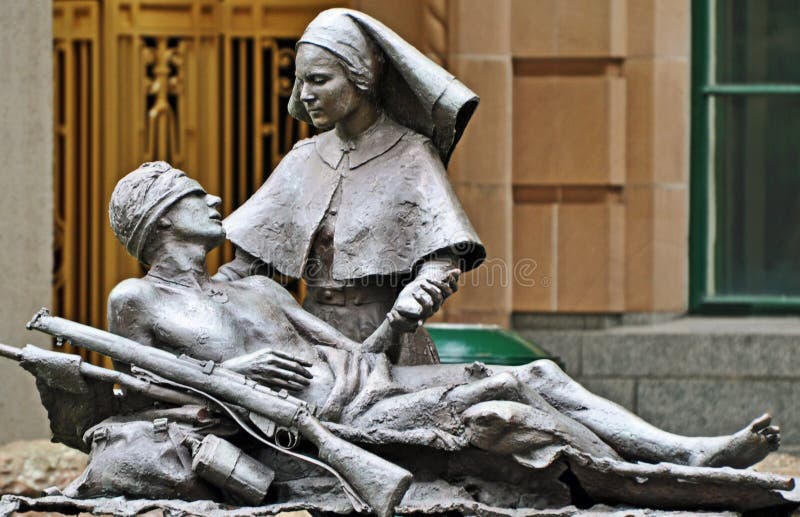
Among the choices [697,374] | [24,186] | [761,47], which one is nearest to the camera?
[24,186]

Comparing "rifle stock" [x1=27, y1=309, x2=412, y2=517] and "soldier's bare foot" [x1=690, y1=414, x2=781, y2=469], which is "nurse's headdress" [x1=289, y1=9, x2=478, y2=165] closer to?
"rifle stock" [x1=27, y1=309, x2=412, y2=517]

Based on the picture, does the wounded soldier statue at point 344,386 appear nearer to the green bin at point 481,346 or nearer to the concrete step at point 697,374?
the green bin at point 481,346

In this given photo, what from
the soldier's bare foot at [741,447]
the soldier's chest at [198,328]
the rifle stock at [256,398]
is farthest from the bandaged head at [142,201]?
the soldier's bare foot at [741,447]

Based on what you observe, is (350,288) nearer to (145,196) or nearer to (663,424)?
(145,196)

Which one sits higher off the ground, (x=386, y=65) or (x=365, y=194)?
(x=386, y=65)

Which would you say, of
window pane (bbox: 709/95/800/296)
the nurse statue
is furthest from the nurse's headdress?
window pane (bbox: 709/95/800/296)

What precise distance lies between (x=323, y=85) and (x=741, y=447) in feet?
7.55

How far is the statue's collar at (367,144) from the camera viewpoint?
31.6 ft

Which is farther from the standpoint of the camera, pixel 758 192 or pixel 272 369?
pixel 758 192

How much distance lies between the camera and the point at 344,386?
898cm

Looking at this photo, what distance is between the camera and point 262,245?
31.8ft

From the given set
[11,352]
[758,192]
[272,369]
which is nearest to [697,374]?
[758,192]

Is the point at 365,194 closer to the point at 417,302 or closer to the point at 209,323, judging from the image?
the point at 417,302

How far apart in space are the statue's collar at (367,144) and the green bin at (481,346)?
1720 millimetres
